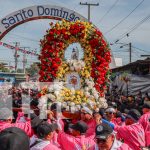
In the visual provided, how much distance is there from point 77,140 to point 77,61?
6311 mm

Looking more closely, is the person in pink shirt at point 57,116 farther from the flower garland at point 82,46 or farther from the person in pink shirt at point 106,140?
the person in pink shirt at point 106,140

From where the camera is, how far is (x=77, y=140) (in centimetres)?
555

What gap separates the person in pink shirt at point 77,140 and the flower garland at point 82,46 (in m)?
5.80

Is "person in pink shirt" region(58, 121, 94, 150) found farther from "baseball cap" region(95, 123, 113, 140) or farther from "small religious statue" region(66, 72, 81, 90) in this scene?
"small religious statue" region(66, 72, 81, 90)

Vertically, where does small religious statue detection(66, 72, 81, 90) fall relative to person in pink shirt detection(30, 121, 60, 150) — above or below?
above

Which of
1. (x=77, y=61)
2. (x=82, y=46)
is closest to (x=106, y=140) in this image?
(x=77, y=61)

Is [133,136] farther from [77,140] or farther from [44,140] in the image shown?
[44,140]

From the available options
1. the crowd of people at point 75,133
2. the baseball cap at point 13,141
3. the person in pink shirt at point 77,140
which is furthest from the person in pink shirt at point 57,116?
the baseball cap at point 13,141

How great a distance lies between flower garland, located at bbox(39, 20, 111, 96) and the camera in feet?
37.9

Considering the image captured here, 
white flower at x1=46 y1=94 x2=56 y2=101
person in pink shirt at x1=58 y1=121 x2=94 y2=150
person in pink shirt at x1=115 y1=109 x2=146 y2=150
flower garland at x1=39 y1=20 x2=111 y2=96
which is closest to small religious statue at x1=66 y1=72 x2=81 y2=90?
flower garland at x1=39 y1=20 x2=111 y2=96

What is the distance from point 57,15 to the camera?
15367 millimetres

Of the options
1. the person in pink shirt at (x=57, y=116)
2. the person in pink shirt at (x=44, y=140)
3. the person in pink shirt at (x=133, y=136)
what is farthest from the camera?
the person in pink shirt at (x=57, y=116)

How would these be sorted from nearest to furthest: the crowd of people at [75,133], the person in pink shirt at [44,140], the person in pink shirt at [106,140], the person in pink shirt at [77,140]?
the crowd of people at [75,133] → the person in pink shirt at [106,140] → the person in pink shirt at [44,140] → the person in pink shirt at [77,140]

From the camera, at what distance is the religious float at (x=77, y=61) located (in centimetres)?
1141
